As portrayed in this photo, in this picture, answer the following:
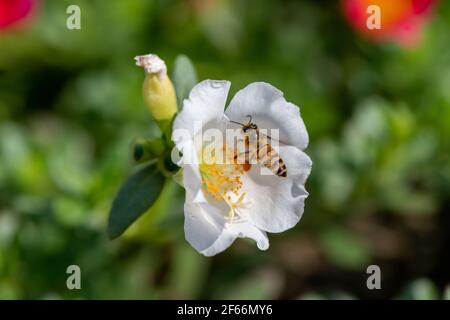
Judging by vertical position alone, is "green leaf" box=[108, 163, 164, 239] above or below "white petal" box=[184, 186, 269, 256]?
above

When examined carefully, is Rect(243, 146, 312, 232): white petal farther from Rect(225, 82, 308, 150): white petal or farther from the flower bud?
the flower bud

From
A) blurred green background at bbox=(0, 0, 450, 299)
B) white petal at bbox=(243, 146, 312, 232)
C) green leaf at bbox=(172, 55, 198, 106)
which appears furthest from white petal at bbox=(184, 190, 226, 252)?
blurred green background at bbox=(0, 0, 450, 299)

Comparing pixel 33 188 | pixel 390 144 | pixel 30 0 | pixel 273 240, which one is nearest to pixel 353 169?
pixel 390 144

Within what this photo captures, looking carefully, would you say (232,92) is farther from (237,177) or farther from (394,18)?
(237,177)

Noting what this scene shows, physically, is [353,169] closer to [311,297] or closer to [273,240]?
[273,240]

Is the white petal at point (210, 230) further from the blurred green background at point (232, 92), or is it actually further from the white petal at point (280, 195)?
the blurred green background at point (232, 92)

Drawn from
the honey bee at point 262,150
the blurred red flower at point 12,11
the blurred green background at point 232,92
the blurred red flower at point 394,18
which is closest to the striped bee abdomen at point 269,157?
the honey bee at point 262,150
